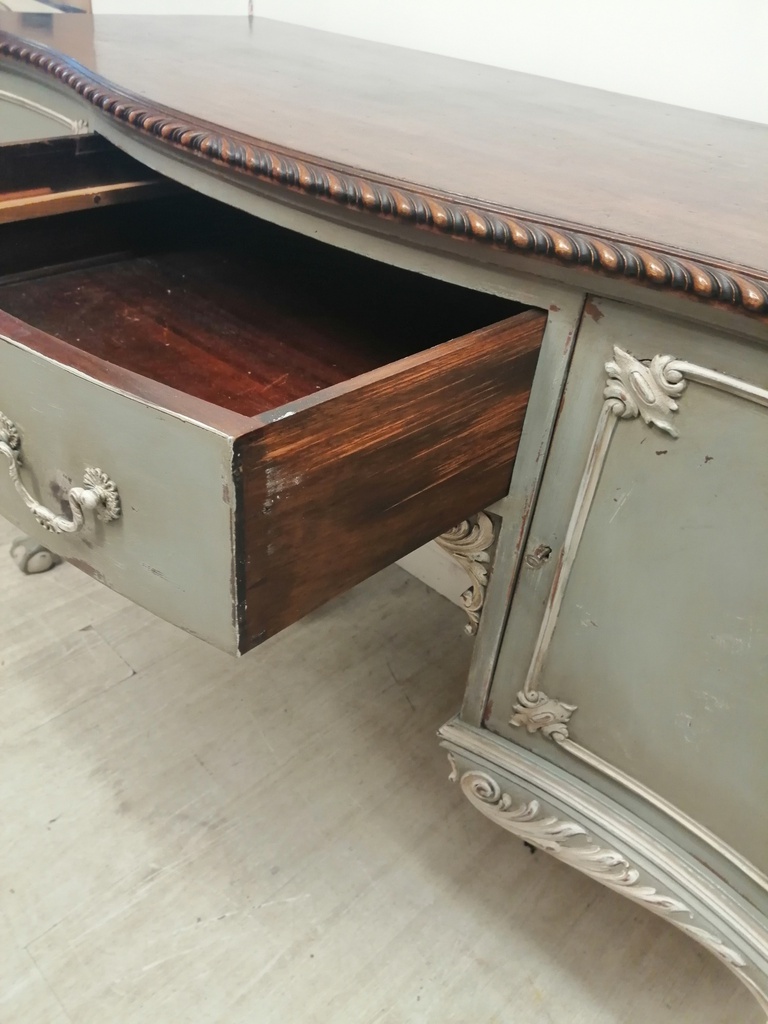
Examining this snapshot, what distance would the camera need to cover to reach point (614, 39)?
78 centimetres

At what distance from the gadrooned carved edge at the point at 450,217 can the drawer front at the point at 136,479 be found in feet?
0.55

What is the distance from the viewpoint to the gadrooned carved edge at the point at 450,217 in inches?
14.3

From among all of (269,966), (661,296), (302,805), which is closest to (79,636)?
(302,805)

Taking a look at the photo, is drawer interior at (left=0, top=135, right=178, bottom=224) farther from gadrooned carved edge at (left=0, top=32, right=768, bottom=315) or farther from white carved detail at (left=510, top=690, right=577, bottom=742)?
white carved detail at (left=510, top=690, right=577, bottom=742)

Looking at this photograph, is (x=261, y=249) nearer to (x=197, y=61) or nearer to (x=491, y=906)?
(x=197, y=61)

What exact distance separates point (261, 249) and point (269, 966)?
668 millimetres

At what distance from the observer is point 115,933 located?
707mm

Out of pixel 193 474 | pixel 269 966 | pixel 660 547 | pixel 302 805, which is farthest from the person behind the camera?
pixel 302 805

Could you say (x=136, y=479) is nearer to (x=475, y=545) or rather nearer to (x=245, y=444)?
(x=245, y=444)

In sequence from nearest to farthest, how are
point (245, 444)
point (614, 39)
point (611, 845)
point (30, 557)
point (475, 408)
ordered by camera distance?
point (245, 444) < point (475, 408) < point (611, 845) < point (614, 39) < point (30, 557)

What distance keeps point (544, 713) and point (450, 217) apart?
1.15ft

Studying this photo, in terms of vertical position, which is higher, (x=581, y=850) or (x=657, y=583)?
(x=657, y=583)

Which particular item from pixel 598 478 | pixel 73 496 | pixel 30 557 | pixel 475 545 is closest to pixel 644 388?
pixel 598 478

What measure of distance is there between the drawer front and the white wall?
0.65m
